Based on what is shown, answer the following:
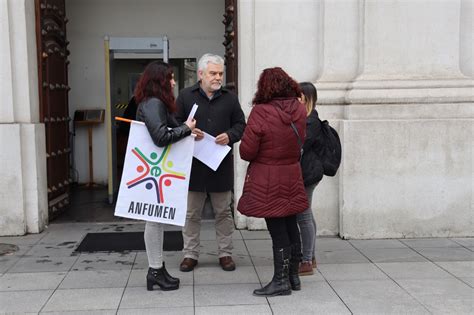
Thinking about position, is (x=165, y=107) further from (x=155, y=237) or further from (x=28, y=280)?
(x=28, y=280)

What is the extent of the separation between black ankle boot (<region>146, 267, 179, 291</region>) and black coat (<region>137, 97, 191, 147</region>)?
3.62 ft

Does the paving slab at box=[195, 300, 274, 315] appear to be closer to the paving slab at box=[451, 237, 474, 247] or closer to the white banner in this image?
the white banner

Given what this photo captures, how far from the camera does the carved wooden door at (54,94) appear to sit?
6.88m

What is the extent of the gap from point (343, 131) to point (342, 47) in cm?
106

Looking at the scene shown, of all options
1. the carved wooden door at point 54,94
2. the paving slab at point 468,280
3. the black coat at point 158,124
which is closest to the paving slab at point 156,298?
the black coat at point 158,124

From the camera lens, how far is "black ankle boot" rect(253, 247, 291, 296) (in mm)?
4441

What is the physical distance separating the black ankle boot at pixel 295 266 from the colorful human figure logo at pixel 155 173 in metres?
1.14

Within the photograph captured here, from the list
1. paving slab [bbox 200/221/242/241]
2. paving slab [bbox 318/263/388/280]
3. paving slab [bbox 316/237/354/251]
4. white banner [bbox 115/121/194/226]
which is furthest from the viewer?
paving slab [bbox 200/221/242/241]

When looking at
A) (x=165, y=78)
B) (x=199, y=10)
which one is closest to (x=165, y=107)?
(x=165, y=78)

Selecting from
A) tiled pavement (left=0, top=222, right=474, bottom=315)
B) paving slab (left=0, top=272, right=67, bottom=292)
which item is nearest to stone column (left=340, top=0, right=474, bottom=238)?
tiled pavement (left=0, top=222, right=474, bottom=315)

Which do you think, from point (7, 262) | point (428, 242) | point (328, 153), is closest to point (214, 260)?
point (328, 153)

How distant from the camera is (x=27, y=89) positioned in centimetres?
653

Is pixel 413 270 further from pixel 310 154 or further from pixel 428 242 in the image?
pixel 310 154

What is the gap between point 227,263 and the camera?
523cm
